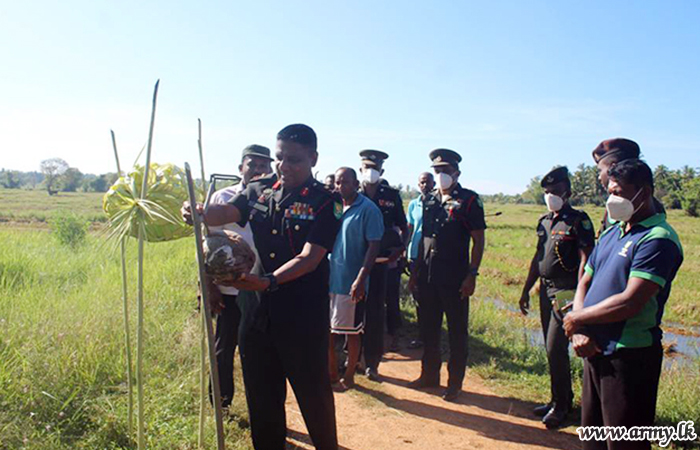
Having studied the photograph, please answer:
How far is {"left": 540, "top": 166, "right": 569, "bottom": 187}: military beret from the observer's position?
4.14 meters

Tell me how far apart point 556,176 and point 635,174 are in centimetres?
158

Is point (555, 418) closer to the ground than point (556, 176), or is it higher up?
closer to the ground

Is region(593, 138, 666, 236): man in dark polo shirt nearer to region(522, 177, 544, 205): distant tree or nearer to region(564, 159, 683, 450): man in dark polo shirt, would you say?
region(564, 159, 683, 450): man in dark polo shirt

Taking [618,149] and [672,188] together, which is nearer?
[618,149]

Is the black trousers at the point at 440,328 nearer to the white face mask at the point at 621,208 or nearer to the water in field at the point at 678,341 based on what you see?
the white face mask at the point at 621,208

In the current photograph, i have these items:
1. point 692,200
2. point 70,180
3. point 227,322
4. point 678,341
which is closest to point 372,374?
point 227,322

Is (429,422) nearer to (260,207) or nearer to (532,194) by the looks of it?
(260,207)

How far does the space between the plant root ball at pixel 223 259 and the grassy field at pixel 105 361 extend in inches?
64.2

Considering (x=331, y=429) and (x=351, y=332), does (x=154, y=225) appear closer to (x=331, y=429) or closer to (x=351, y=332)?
(x=331, y=429)

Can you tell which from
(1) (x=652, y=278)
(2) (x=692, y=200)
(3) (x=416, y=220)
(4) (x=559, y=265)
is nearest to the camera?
(1) (x=652, y=278)

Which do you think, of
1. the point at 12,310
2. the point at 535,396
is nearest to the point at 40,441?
the point at 12,310

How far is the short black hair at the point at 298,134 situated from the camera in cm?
267

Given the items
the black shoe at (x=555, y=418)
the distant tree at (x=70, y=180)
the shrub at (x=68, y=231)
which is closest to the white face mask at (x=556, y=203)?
the black shoe at (x=555, y=418)

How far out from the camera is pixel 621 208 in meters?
2.57
